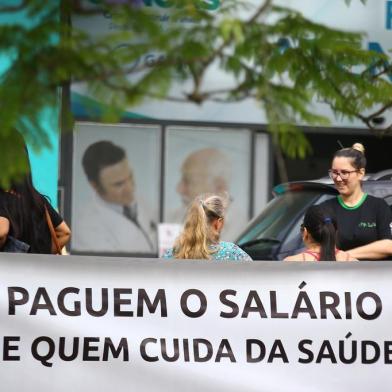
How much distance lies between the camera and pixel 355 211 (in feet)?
22.3

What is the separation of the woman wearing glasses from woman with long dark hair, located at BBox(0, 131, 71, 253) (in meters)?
1.52

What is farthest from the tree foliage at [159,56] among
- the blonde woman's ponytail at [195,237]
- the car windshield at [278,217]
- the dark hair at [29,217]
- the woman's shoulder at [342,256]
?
the car windshield at [278,217]

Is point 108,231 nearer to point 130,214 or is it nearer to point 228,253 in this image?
point 130,214

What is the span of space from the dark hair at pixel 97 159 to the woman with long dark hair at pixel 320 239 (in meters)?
7.18

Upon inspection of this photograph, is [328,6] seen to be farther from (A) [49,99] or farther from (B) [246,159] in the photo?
(B) [246,159]

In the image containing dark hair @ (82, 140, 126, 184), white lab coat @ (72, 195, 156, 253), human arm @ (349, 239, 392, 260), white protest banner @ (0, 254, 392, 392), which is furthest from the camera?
white lab coat @ (72, 195, 156, 253)

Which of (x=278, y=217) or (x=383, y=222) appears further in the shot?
(x=278, y=217)

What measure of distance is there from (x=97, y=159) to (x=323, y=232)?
7403 mm

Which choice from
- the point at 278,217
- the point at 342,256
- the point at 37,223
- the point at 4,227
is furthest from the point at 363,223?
the point at 4,227

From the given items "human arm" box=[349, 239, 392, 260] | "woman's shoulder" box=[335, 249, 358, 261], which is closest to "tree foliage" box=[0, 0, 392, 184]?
"woman's shoulder" box=[335, 249, 358, 261]

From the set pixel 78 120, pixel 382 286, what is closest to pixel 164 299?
pixel 382 286

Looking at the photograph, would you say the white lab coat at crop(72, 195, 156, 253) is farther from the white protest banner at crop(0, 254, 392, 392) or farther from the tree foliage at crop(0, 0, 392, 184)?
the tree foliage at crop(0, 0, 392, 184)

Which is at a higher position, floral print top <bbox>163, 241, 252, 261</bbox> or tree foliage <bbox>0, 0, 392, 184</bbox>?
tree foliage <bbox>0, 0, 392, 184</bbox>

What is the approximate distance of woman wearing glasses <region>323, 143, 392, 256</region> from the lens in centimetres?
678
